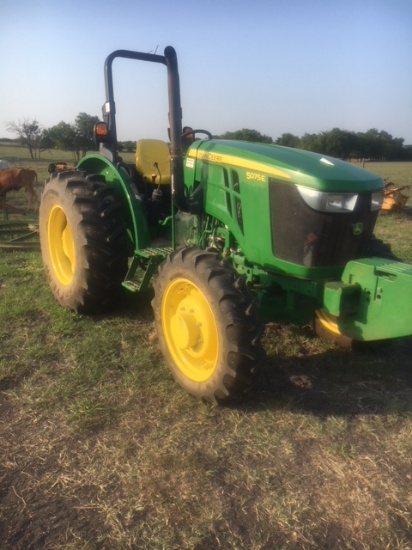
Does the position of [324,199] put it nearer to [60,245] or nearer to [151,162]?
[151,162]

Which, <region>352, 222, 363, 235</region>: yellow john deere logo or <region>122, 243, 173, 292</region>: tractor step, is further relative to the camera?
<region>122, 243, 173, 292</region>: tractor step

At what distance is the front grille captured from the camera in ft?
9.85

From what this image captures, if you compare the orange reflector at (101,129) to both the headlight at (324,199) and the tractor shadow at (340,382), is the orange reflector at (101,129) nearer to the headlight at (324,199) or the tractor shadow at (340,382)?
the headlight at (324,199)

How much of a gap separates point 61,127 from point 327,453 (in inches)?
2083

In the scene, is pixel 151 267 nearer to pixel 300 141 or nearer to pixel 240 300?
pixel 240 300

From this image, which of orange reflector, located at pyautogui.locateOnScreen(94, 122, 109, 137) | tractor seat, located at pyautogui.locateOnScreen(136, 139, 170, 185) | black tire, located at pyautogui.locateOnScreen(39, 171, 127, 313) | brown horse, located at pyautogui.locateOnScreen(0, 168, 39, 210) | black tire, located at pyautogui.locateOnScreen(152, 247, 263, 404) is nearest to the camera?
black tire, located at pyautogui.locateOnScreen(152, 247, 263, 404)

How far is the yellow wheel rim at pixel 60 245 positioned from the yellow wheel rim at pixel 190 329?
5.84ft

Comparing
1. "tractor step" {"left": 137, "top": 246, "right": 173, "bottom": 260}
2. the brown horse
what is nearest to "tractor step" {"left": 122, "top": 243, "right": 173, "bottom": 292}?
"tractor step" {"left": 137, "top": 246, "right": 173, "bottom": 260}

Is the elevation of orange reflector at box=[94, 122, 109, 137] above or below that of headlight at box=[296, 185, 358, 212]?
above

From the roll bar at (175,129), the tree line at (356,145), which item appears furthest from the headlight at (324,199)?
the tree line at (356,145)

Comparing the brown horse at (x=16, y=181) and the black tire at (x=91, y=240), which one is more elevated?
the brown horse at (x=16, y=181)

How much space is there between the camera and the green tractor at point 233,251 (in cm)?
284

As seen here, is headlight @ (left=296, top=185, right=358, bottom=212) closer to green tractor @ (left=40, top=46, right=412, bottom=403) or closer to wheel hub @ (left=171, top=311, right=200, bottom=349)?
green tractor @ (left=40, top=46, right=412, bottom=403)

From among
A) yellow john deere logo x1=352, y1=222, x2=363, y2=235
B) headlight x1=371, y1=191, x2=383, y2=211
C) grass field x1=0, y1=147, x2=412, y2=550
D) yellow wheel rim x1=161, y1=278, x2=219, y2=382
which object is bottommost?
grass field x1=0, y1=147, x2=412, y2=550
